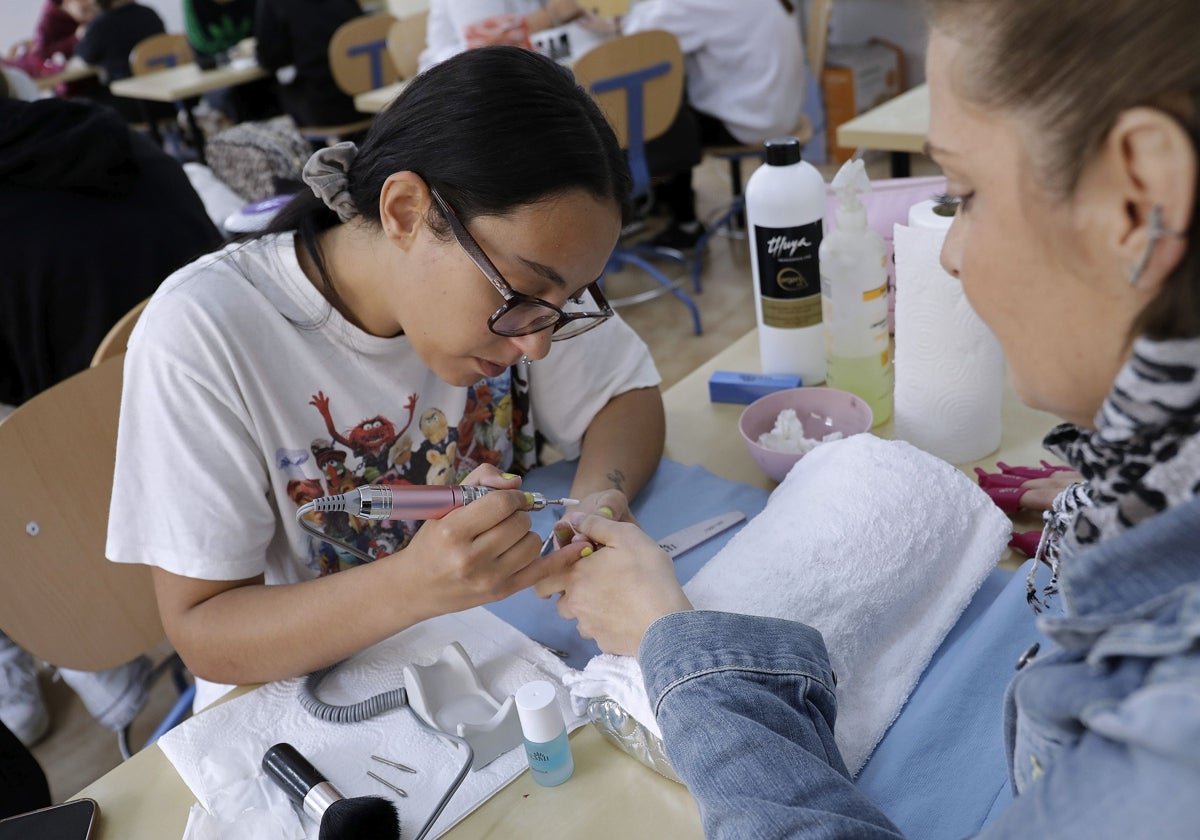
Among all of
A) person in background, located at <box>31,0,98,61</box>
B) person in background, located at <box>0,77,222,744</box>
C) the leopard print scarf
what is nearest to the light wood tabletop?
person in background, located at <box>31,0,98,61</box>

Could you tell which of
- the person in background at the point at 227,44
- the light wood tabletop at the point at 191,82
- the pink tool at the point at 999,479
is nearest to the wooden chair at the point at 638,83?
the pink tool at the point at 999,479

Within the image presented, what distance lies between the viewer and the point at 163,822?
0.83 m

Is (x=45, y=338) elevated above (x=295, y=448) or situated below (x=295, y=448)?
below

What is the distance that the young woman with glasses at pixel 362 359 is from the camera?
0.96 metres

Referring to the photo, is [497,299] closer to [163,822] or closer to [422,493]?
[422,493]

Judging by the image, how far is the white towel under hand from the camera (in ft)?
2.75

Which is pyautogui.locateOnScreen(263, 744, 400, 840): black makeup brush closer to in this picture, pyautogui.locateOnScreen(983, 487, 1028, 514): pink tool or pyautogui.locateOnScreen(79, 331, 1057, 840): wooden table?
pyautogui.locateOnScreen(79, 331, 1057, 840): wooden table

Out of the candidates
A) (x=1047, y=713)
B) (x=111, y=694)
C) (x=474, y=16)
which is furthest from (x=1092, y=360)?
(x=474, y=16)

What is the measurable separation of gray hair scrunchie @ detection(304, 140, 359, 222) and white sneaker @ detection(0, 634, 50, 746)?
4.53 ft

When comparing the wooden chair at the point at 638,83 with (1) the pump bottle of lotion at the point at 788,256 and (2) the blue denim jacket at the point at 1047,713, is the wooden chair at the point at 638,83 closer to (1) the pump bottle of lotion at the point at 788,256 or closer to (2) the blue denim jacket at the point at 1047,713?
(1) the pump bottle of lotion at the point at 788,256

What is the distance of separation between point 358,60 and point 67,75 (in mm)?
3348

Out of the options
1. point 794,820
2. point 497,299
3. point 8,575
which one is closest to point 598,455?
point 497,299

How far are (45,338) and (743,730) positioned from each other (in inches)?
69.0

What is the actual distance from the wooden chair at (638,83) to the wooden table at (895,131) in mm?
794
